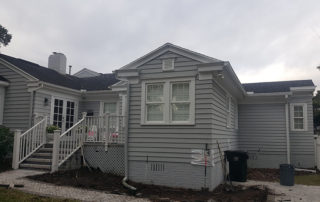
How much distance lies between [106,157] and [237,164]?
4.45 metres

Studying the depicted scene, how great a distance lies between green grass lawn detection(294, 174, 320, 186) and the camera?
9.38m

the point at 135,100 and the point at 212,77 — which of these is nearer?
the point at 212,77

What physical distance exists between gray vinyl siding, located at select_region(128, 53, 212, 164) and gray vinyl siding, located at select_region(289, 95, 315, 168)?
7763mm

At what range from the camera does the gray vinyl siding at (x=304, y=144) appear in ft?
41.9

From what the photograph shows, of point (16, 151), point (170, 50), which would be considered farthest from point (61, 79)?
point (170, 50)

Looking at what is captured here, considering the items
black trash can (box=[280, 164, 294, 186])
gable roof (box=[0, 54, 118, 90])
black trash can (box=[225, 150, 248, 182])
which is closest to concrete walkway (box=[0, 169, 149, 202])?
black trash can (box=[225, 150, 248, 182])

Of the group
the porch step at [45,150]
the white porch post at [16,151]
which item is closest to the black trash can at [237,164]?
the porch step at [45,150]

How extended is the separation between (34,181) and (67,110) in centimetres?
610

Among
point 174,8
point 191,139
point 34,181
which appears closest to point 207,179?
point 191,139

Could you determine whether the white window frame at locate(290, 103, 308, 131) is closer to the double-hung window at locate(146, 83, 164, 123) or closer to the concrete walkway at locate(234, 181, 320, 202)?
the concrete walkway at locate(234, 181, 320, 202)

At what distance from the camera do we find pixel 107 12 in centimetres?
1304

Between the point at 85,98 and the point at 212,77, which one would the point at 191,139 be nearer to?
the point at 212,77

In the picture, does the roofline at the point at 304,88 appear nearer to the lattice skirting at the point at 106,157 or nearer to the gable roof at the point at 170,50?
the gable roof at the point at 170,50

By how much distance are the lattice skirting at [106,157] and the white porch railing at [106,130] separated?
225mm
